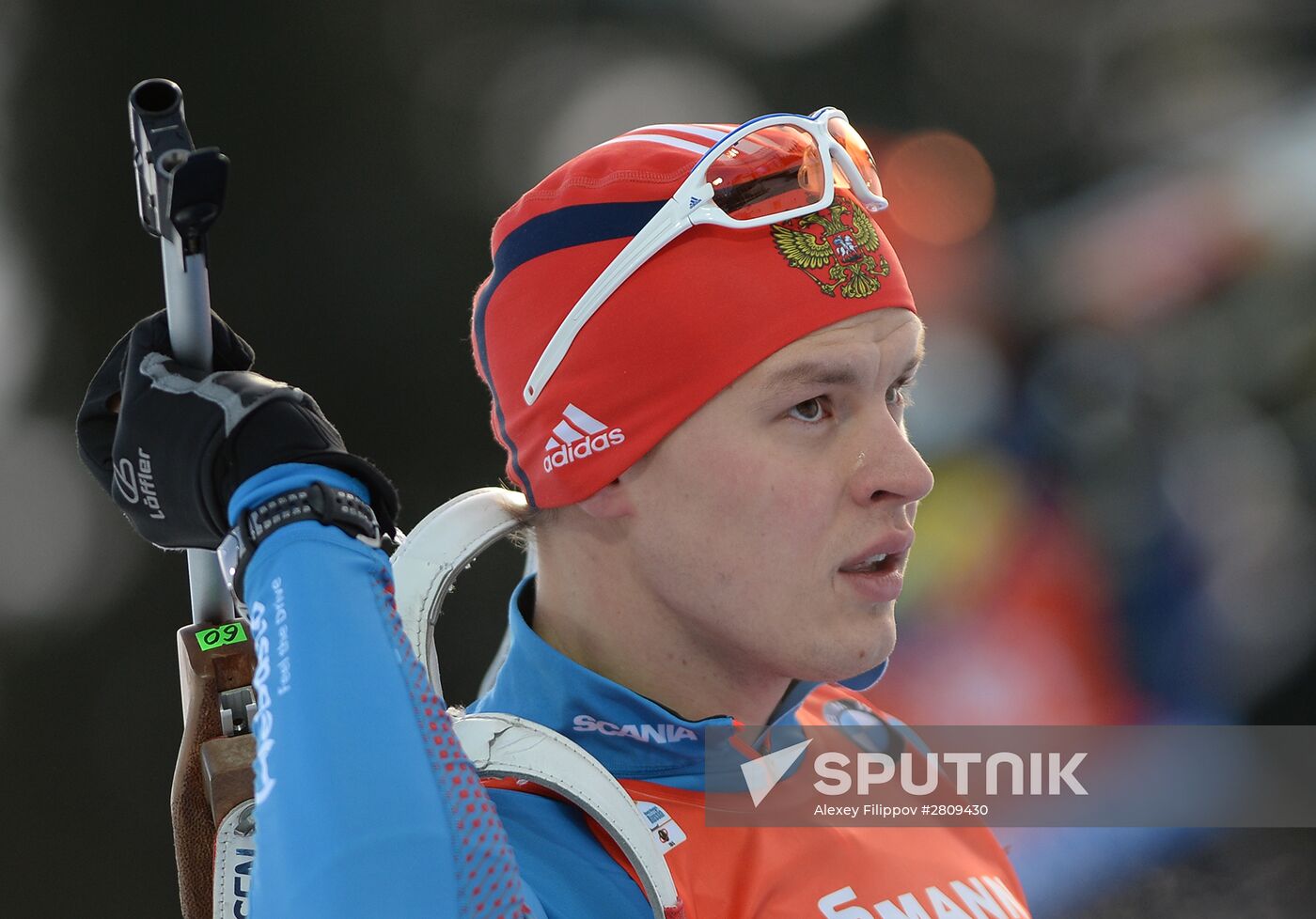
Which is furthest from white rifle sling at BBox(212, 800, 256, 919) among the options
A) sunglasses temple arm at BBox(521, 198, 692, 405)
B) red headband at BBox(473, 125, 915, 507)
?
sunglasses temple arm at BBox(521, 198, 692, 405)

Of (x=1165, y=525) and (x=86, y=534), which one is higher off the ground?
(x=1165, y=525)

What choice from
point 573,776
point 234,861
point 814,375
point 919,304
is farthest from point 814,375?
point 919,304

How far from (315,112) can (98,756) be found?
1.53 metres

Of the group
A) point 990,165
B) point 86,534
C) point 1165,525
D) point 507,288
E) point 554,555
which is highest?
point 990,165

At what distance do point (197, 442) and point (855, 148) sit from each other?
86 cm

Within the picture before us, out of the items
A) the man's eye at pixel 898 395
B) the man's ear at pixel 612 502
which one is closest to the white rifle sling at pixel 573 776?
the man's ear at pixel 612 502

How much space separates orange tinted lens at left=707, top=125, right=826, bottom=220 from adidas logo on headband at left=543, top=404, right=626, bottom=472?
10.9 inches

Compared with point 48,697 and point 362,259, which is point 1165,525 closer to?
point 362,259

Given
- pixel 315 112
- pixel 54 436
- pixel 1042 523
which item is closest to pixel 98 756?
pixel 54 436

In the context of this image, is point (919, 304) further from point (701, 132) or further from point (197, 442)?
point (197, 442)

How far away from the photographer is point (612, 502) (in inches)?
55.4

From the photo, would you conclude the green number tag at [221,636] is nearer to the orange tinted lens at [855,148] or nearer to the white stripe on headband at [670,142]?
the white stripe on headband at [670,142]

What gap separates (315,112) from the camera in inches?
117

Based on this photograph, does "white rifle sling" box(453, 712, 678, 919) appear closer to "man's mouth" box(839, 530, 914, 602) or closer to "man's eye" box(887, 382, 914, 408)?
"man's mouth" box(839, 530, 914, 602)
